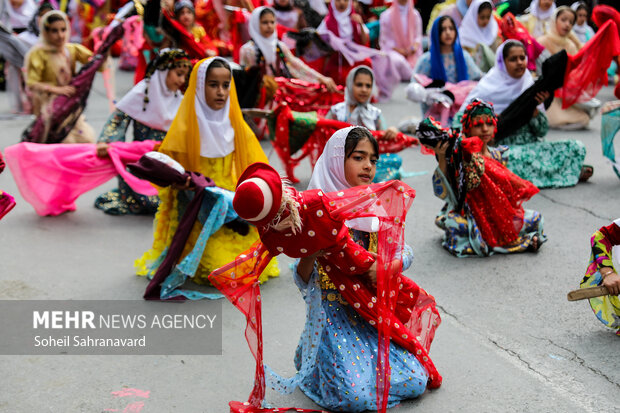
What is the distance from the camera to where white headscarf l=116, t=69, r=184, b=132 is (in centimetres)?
565

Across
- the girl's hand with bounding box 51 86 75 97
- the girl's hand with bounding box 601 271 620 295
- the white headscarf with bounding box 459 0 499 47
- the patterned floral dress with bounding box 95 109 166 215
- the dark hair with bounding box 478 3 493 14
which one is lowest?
the patterned floral dress with bounding box 95 109 166 215

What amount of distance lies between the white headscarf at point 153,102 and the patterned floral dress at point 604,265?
3.28 m

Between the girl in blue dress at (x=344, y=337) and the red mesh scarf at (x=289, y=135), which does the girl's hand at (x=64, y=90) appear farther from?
the girl in blue dress at (x=344, y=337)

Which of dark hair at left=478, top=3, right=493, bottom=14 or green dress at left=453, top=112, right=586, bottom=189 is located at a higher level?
dark hair at left=478, top=3, right=493, bottom=14

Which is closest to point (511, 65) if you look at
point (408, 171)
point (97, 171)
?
point (408, 171)

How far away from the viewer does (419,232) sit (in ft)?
18.4

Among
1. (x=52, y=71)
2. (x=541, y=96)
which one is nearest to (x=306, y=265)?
(x=541, y=96)

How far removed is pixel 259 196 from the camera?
254cm

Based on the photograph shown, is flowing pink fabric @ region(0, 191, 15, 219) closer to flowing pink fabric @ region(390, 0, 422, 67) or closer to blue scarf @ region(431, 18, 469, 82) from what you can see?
blue scarf @ region(431, 18, 469, 82)

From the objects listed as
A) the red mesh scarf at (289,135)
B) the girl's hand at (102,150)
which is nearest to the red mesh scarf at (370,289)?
the red mesh scarf at (289,135)

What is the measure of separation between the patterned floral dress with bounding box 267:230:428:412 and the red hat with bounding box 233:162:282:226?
62 cm

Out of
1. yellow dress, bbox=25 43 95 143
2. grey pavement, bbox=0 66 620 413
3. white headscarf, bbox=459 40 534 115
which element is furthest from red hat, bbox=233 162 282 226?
yellow dress, bbox=25 43 95 143

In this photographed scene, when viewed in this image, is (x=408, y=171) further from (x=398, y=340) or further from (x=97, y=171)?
(x=398, y=340)

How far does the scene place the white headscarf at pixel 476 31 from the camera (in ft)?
31.1
